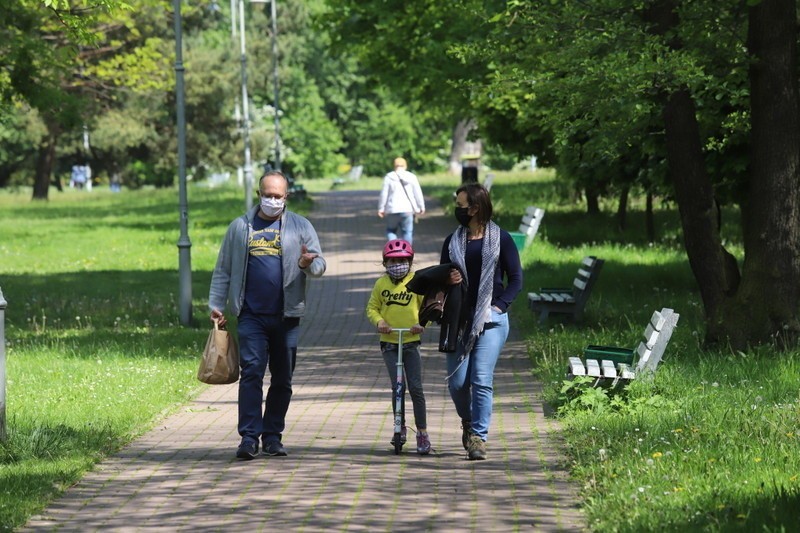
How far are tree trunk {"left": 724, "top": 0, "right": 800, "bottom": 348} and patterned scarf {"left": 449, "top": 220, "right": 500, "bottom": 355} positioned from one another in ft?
16.3

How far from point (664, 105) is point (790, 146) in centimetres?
156

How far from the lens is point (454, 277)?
9.02 meters

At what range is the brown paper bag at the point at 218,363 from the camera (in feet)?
30.3

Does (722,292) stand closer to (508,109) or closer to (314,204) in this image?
(508,109)

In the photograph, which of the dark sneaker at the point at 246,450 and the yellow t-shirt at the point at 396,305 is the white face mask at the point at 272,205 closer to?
the yellow t-shirt at the point at 396,305

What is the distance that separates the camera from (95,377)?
42.1 feet

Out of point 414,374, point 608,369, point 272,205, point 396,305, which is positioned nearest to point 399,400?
point 414,374

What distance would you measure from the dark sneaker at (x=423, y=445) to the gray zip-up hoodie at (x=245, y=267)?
3.66 ft

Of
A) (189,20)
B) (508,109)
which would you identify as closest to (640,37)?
(508,109)

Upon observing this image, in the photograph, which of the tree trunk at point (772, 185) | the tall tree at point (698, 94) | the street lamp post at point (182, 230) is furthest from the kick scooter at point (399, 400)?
the street lamp post at point (182, 230)

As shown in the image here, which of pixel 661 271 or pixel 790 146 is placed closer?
pixel 790 146

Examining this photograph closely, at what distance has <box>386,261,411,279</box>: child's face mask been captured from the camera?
927 cm

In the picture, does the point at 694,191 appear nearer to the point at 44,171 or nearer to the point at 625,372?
the point at 625,372

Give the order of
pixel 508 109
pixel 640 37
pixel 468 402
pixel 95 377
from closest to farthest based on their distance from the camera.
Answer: pixel 468 402, pixel 95 377, pixel 640 37, pixel 508 109
